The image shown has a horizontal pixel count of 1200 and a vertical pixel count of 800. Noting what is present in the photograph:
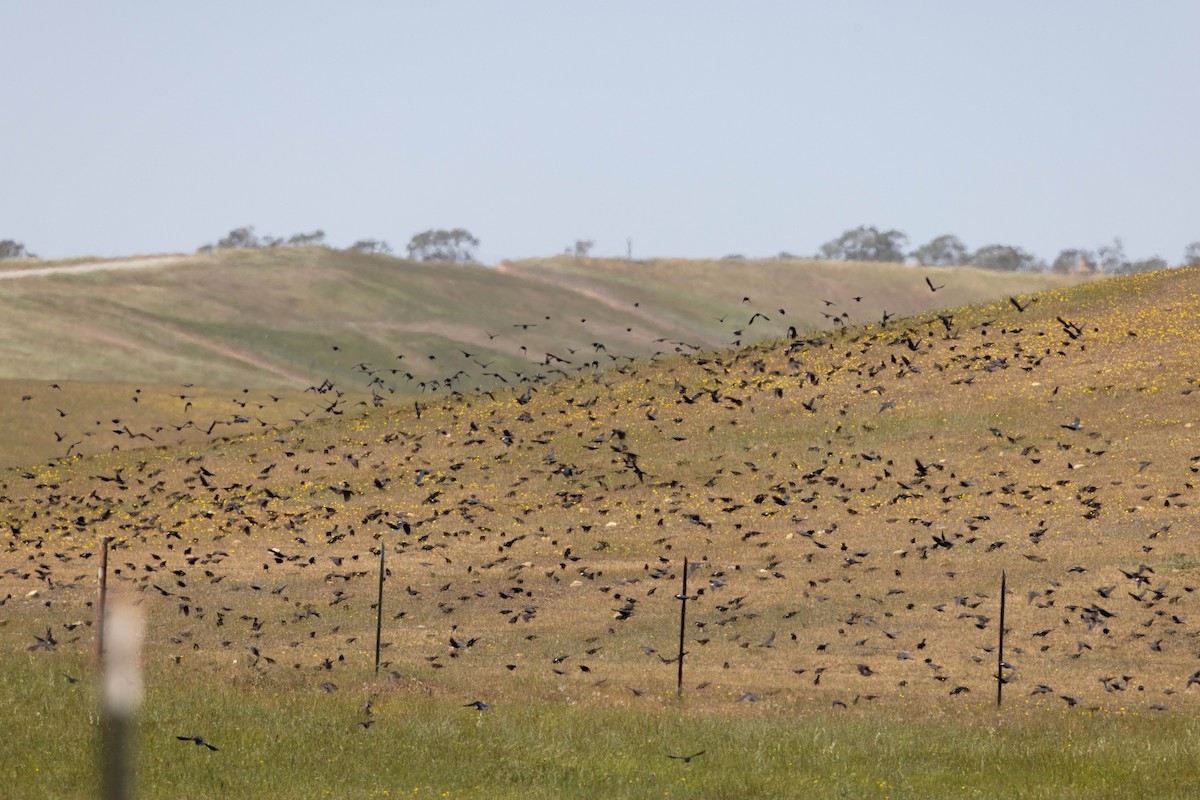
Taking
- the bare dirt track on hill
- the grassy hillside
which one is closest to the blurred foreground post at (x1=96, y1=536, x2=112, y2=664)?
the grassy hillside

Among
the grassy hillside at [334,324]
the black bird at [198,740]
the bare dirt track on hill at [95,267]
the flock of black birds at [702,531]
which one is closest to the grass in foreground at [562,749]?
the black bird at [198,740]

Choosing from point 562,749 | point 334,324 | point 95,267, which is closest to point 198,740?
point 562,749

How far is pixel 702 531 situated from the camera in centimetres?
4097

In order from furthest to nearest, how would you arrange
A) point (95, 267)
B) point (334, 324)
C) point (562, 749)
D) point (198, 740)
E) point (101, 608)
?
point (95, 267) < point (334, 324) < point (101, 608) < point (562, 749) < point (198, 740)

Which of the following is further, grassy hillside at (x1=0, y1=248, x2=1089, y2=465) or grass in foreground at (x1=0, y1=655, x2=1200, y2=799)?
grassy hillside at (x1=0, y1=248, x2=1089, y2=465)

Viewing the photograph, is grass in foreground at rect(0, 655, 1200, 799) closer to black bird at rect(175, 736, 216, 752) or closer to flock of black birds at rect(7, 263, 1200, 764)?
black bird at rect(175, 736, 216, 752)

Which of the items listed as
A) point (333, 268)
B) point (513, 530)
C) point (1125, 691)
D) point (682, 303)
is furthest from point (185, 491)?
point (682, 303)

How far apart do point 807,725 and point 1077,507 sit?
21.9 metres

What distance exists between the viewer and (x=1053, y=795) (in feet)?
57.4

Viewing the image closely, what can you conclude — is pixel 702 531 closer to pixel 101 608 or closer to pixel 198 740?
pixel 101 608

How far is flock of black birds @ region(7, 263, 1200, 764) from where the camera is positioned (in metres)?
28.5

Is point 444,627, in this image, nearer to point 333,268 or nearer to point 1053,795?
point 1053,795

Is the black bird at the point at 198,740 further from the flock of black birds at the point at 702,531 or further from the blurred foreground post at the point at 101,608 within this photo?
the blurred foreground post at the point at 101,608

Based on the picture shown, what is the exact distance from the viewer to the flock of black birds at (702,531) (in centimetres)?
2855
